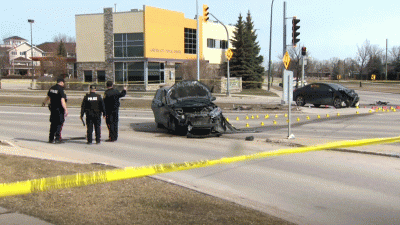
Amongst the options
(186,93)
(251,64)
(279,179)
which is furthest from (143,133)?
(251,64)

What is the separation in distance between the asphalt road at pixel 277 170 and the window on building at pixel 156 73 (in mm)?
33270

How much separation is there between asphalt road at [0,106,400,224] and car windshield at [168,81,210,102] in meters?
1.41

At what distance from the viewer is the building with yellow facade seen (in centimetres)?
4706

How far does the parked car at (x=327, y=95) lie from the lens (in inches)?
947

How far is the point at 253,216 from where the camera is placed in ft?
17.7

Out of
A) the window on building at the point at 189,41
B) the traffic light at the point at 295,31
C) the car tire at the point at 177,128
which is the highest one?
the window on building at the point at 189,41

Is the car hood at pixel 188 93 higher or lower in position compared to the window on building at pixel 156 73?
lower

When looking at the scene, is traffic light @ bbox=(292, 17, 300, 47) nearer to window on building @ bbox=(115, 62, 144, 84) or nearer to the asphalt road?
the asphalt road

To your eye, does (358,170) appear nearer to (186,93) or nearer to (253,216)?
(253,216)

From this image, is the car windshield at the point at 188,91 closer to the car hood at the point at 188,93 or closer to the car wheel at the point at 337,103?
the car hood at the point at 188,93

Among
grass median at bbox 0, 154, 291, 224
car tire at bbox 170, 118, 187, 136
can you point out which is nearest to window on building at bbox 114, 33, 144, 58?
car tire at bbox 170, 118, 187, 136

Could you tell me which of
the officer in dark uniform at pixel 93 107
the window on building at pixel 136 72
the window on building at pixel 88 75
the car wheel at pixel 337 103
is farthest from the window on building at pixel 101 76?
the officer in dark uniform at pixel 93 107

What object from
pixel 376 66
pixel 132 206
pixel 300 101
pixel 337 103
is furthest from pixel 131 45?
pixel 376 66

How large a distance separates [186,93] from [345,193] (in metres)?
8.30
